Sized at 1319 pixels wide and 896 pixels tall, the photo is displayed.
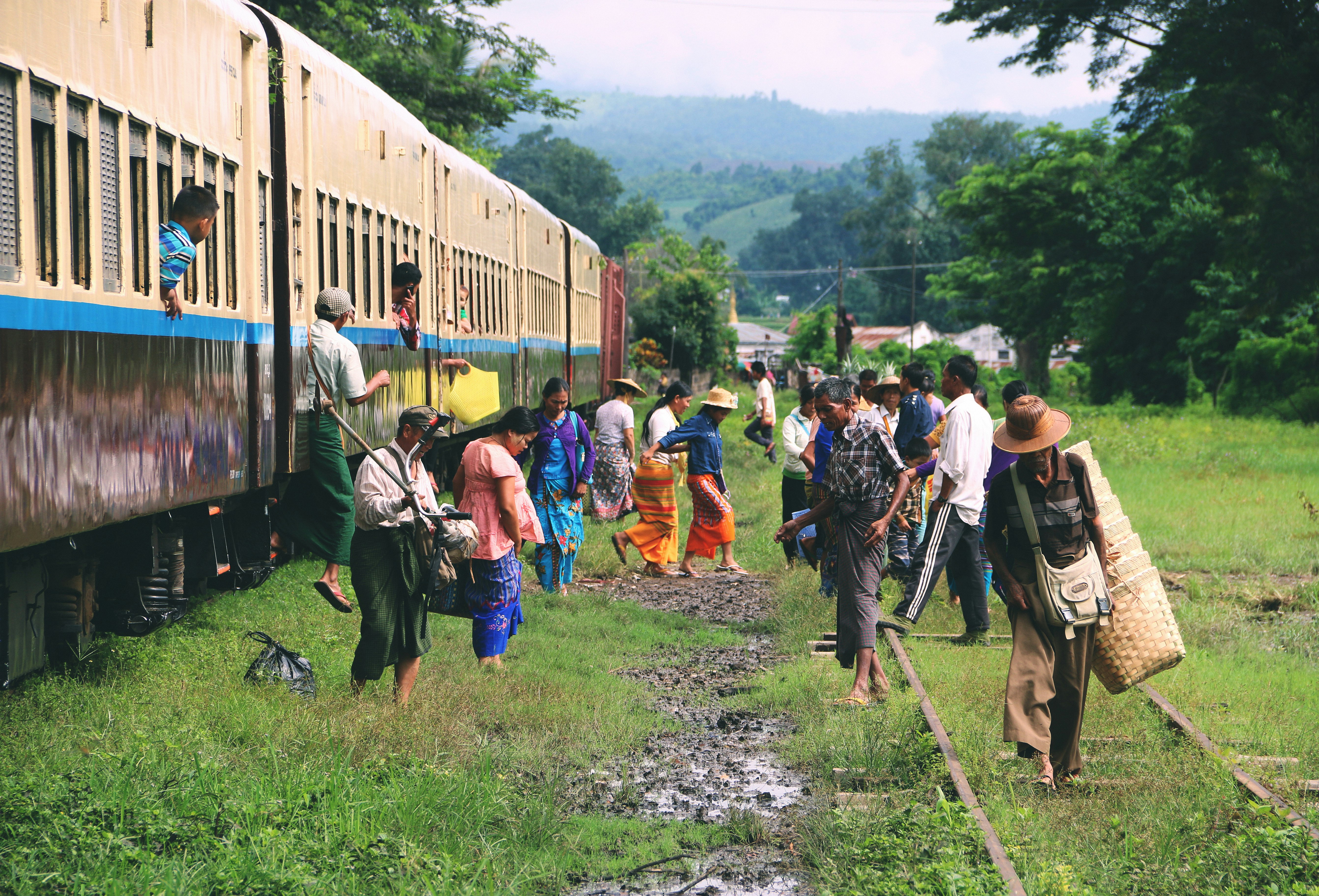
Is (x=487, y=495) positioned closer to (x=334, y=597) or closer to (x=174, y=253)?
(x=334, y=597)

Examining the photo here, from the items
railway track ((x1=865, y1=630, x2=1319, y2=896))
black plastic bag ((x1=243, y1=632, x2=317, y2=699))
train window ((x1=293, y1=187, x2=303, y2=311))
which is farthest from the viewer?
train window ((x1=293, y1=187, x2=303, y2=311))

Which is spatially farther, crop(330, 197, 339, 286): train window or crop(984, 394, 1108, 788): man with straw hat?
crop(330, 197, 339, 286): train window

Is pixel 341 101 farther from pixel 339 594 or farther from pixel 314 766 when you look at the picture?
pixel 314 766

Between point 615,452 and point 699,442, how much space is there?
94cm

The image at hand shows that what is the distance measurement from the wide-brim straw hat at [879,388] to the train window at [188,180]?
5.88m

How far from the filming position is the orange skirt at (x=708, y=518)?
39.8 ft

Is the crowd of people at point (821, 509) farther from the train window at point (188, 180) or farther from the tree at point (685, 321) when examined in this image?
the tree at point (685, 321)

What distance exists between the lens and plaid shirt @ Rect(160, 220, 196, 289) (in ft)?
20.8

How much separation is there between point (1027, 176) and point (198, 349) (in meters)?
40.8

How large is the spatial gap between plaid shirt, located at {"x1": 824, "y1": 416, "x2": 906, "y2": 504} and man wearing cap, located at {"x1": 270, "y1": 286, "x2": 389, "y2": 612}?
2802 millimetres

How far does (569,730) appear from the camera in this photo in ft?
22.6

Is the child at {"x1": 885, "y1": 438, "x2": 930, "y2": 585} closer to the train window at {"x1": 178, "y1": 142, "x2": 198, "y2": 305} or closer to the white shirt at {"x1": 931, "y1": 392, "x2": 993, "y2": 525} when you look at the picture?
the white shirt at {"x1": 931, "y1": 392, "x2": 993, "y2": 525}

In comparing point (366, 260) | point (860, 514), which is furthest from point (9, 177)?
point (366, 260)

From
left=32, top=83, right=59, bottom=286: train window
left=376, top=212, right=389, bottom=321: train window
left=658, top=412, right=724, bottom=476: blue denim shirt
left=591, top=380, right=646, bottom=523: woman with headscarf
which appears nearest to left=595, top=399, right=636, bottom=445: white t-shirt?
left=591, top=380, right=646, bottom=523: woman with headscarf
